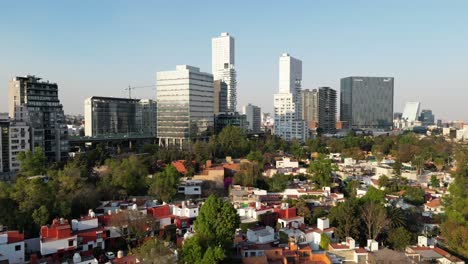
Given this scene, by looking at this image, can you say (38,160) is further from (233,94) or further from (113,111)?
(233,94)

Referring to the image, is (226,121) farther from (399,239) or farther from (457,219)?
(399,239)

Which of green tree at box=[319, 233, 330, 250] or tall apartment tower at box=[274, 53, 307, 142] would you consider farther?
tall apartment tower at box=[274, 53, 307, 142]

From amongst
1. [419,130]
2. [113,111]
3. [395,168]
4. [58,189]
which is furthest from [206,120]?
[419,130]

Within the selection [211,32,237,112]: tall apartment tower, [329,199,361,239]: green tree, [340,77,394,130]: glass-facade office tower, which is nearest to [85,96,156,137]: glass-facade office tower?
[211,32,237,112]: tall apartment tower

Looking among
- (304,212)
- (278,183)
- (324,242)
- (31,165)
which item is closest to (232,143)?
(278,183)

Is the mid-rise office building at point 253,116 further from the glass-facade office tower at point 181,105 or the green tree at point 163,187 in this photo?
the green tree at point 163,187

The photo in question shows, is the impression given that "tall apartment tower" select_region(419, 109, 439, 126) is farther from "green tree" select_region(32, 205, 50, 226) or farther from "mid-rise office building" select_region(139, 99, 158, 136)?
"green tree" select_region(32, 205, 50, 226)
